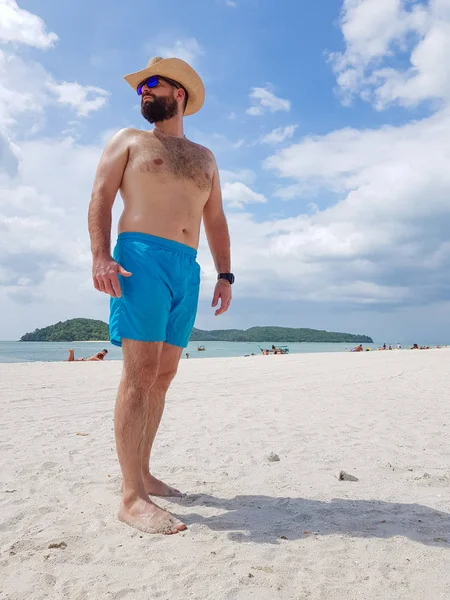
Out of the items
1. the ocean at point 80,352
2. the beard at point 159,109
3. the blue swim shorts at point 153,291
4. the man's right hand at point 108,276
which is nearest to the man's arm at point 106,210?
the man's right hand at point 108,276

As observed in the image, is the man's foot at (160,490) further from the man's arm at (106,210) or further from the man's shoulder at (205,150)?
the man's shoulder at (205,150)

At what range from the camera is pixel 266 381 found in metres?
10.8

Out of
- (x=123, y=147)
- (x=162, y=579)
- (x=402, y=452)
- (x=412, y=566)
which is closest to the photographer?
(x=162, y=579)

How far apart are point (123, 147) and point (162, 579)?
7.37 ft

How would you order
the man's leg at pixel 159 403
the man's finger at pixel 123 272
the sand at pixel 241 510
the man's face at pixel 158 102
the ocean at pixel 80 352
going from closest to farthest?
the sand at pixel 241 510 → the man's finger at pixel 123 272 → the man's leg at pixel 159 403 → the man's face at pixel 158 102 → the ocean at pixel 80 352

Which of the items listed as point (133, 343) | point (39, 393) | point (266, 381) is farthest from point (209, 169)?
point (266, 381)

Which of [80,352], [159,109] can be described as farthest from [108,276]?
[80,352]

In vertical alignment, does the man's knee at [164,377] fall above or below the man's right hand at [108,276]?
below

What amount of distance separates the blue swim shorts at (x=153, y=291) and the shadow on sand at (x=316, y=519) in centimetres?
101

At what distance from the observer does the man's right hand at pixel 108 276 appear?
2.55 m

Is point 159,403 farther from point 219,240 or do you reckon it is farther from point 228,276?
point 219,240

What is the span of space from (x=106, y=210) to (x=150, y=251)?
0.37m

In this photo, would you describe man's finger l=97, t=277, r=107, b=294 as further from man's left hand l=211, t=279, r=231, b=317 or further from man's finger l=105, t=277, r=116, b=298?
man's left hand l=211, t=279, r=231, b=317

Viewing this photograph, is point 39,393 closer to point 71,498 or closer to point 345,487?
point 71,498
